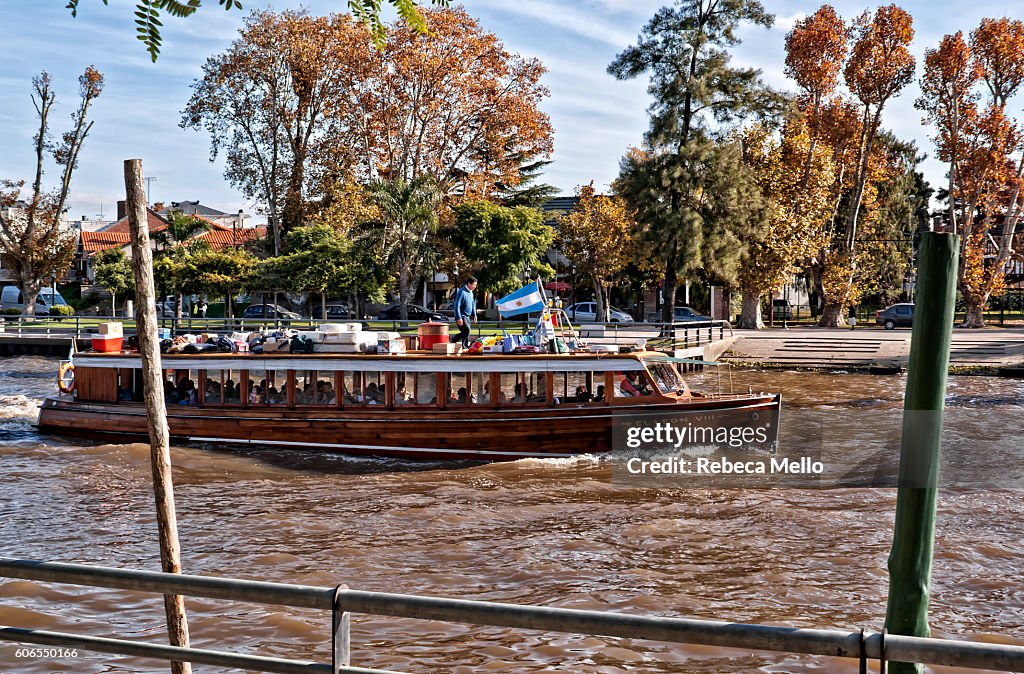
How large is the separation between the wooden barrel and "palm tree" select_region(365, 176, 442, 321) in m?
23.5

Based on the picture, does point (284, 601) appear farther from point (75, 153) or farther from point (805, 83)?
point (75, 153)

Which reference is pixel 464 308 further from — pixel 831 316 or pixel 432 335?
pixel 831 316

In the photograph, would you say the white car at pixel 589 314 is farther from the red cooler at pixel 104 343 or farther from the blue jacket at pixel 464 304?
the red cooler at pixel 104 343

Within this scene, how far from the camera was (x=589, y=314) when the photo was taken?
52.1 metres

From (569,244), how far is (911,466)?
1909 inches

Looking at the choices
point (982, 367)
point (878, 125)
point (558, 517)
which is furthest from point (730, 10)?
point (558, 517)

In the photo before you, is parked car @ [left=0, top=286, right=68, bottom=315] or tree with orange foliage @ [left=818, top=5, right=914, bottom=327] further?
parked car @ [left=0, top=286, right=68, bottom=315]

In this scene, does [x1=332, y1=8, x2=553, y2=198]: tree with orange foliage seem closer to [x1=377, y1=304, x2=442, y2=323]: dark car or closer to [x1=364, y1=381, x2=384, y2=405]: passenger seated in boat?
[x1=377, y1=304, x2=442, y2=323]: dark car

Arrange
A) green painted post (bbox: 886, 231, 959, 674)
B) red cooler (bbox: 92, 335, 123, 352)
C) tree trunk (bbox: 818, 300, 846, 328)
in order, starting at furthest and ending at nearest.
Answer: tree trunk (bbox: 818, 300, 846, 328), red cooler (bbox: 92, 335, 123, 352), green painted post (bbox: 886, 231, 959, 674)

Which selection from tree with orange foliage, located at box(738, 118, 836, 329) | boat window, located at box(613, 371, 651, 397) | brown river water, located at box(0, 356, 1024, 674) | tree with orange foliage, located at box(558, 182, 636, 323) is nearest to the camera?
brown river water, located at box(0, 356, 1024, 674)

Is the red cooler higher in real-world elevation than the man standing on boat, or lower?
lower

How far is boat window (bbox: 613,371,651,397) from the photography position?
1791 cm

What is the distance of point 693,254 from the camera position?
36781 millimetres

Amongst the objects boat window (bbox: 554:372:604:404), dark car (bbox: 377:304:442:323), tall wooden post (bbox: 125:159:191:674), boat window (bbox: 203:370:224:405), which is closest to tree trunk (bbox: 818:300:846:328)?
dark car (bbox: 377:304:442:323)
